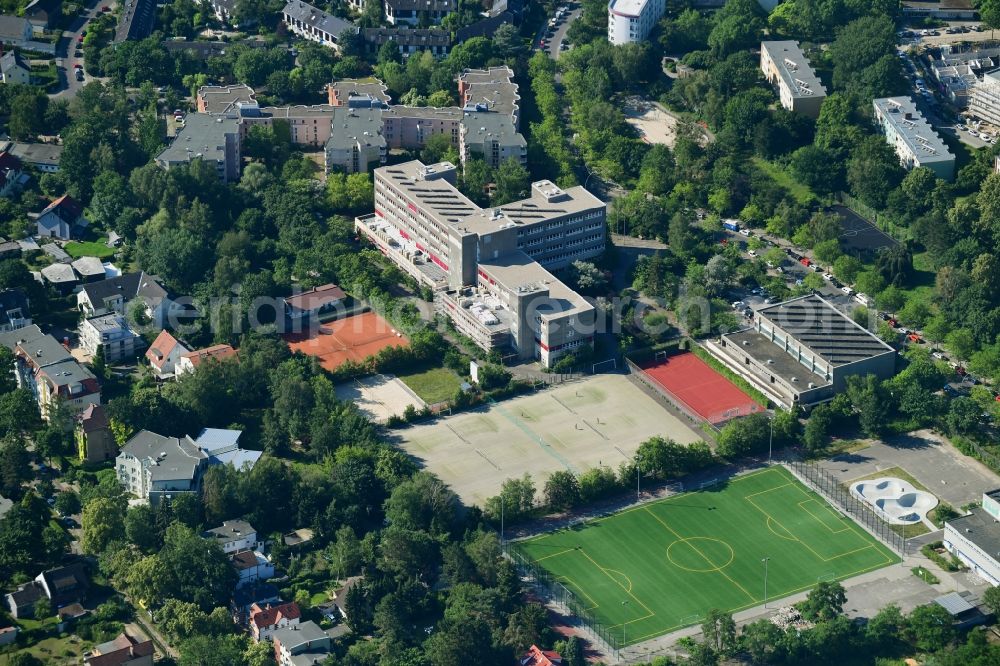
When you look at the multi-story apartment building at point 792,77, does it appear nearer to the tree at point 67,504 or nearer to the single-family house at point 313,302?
the single-family house at point 313,302

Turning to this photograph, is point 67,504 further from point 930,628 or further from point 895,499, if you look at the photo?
point 930,628

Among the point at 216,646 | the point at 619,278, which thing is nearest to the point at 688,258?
the point at 619,278

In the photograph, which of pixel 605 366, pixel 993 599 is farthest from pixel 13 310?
pixel 993 599

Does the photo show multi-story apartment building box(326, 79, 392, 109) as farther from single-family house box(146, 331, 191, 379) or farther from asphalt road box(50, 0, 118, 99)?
single-family house box(146, 331, 191, 379)

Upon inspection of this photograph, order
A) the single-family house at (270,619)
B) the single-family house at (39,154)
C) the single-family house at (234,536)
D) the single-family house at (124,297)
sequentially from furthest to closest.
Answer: the single-family house at (39,154), the single-family house at (124,297), the single-family house at (234,536), the single-family house at (270,619)

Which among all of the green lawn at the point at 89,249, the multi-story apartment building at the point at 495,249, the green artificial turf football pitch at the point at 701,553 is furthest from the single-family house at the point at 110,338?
the green artificial turf football pitch at the point at 701,553

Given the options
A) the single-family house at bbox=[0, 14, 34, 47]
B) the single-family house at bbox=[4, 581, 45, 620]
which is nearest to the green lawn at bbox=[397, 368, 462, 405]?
the single-family house at bbox=[4, 581, 45, 620]
